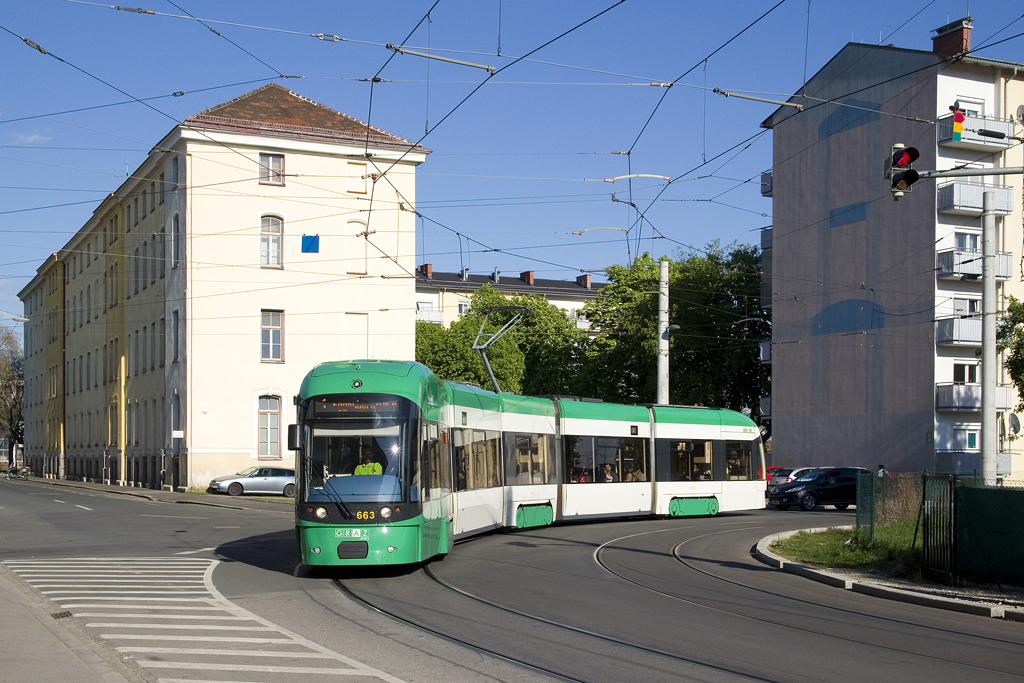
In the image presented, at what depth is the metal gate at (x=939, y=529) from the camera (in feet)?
50.0

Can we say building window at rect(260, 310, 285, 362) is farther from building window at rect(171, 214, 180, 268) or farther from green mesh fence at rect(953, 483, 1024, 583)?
green mesh fence at rect(953, 483, 1024, 583)

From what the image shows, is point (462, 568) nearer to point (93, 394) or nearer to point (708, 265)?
point (708, 265)

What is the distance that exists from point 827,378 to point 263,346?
26.4m

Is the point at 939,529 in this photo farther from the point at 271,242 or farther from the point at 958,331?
the point at 271,242

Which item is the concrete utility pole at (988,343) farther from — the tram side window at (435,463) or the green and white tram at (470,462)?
the tram side window at (435,463)

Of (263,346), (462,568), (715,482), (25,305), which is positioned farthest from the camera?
(25,305)

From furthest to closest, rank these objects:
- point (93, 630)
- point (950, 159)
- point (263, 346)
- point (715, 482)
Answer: point (263, 346)
point (950, 159)
point (715, 482)
point (93, 630)

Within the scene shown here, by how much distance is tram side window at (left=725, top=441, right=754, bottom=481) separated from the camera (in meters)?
30.8

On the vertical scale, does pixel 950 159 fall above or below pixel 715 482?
above

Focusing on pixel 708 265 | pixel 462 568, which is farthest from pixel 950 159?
pixel 462 568

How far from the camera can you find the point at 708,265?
62.2 meters

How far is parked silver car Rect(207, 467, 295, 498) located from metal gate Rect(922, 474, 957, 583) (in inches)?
1250

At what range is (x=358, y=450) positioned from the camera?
50.6ft

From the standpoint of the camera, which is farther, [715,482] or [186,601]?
[715,482]
